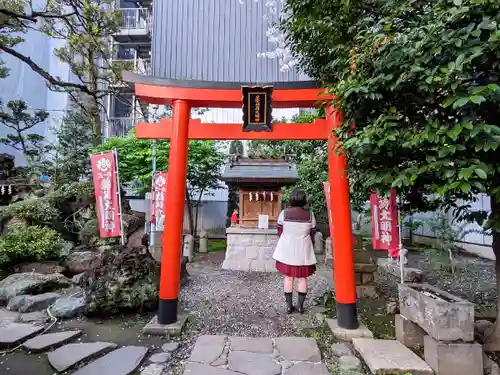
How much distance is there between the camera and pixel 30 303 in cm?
536

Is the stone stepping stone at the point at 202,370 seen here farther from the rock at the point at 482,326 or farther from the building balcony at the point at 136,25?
the building balcony at the point at 136,25

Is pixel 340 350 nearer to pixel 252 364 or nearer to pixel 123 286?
pixel 252 364

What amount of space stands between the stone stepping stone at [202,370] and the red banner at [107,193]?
308 centimetres

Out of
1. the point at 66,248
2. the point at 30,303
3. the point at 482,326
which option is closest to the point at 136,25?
the point at 66,248

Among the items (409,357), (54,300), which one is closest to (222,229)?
(54,300)

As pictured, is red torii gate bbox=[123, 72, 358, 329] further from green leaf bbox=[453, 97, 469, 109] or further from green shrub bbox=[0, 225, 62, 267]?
green shrub bbox=[0, 225, 62, 267]

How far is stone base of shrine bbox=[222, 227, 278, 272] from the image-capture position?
975 cm

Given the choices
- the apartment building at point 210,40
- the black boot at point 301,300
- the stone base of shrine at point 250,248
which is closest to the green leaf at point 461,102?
the black boot at point 301,300

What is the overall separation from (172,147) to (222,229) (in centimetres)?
1212

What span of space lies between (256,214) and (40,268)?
259 inches

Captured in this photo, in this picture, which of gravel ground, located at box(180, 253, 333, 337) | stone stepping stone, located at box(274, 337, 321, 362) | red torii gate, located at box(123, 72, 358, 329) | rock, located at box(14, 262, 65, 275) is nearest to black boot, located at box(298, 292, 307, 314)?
gravel ground, located at box(180, 253, 333, 337)

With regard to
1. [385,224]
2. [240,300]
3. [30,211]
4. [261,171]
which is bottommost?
[240,300]

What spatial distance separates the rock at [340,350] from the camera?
3723 mm

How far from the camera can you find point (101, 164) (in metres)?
5.64
